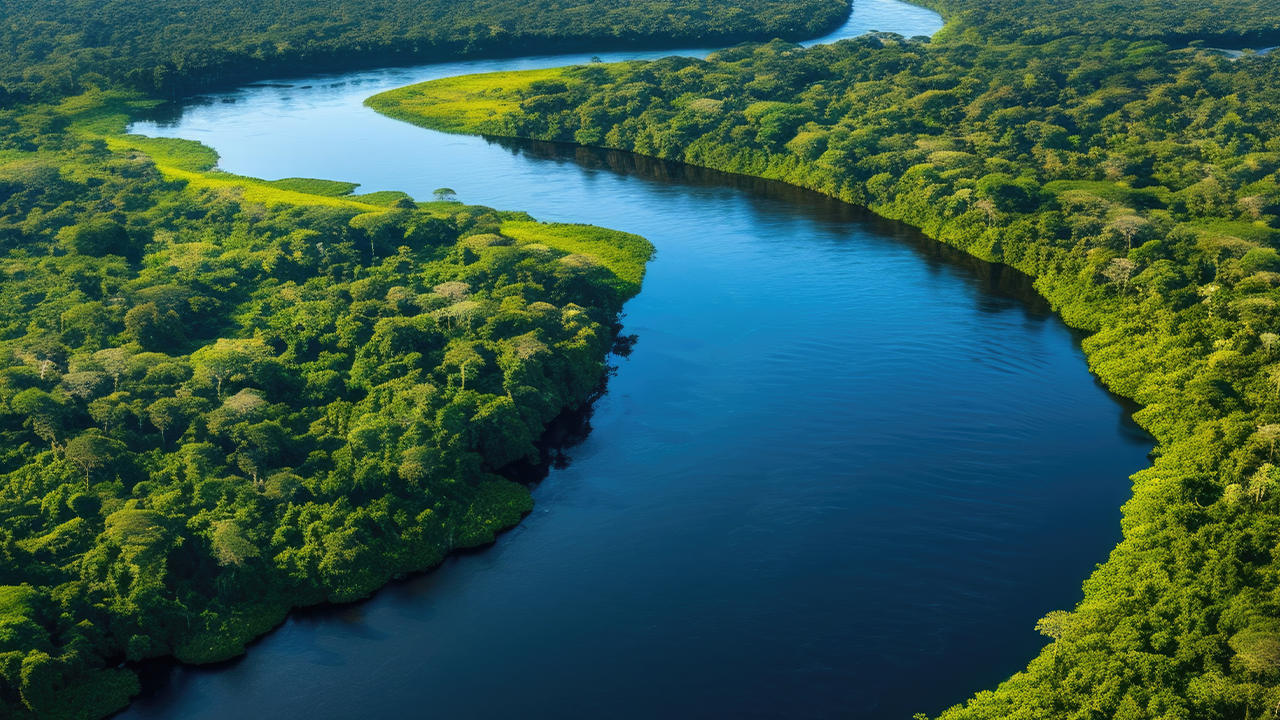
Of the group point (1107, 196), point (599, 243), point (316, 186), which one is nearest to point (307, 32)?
point (316, 186)

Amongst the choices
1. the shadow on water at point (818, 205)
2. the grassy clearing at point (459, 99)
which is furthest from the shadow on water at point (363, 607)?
the grassy clearing at point (459, 99)

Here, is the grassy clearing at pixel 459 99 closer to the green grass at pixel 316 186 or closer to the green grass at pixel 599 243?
the green grass at pixel 316 186

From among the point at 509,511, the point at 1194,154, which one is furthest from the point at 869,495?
the point at 1194,154

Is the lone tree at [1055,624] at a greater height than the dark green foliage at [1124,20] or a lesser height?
lesser

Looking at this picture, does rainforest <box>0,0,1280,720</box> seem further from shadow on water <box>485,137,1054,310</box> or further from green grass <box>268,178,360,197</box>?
shadow on water <box>485,137,1054,310</box>

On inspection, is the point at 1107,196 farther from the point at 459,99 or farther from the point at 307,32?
the point at 307,32
